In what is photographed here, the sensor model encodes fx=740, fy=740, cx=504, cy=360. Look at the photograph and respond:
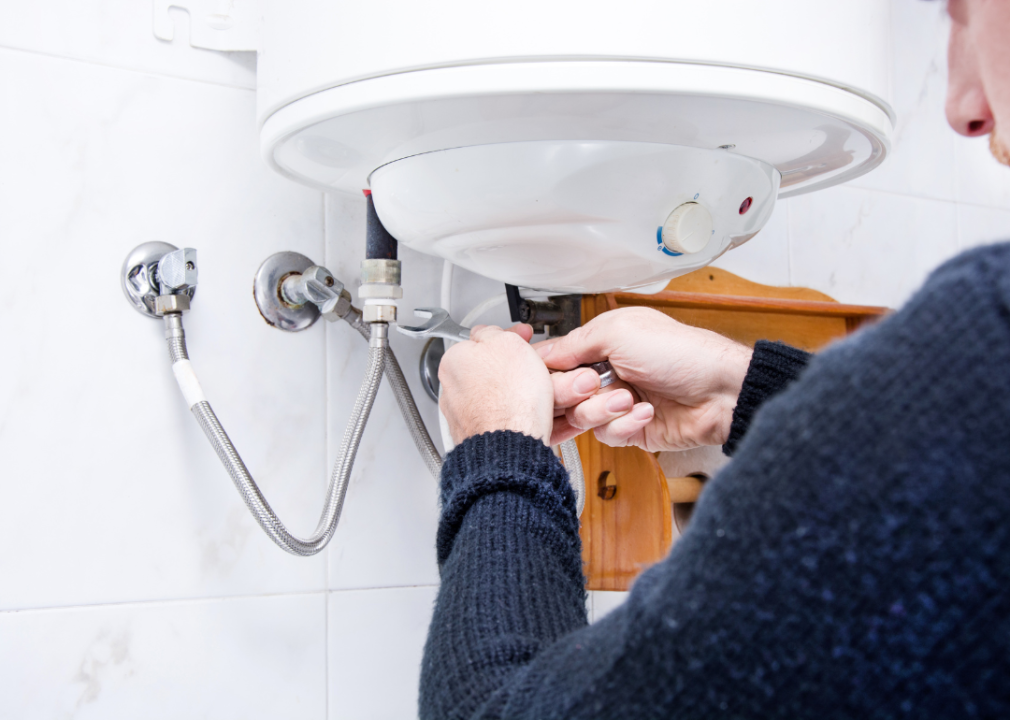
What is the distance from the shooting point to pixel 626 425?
60 cm

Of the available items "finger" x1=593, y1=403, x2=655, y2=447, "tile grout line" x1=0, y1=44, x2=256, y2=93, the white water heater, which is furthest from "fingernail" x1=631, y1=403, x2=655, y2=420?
"tile grout line" x1=0, y1=44, x2=256, y2=93

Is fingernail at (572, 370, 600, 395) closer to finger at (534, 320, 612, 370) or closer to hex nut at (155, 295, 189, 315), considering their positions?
finger at (534, 320, 612, 370)

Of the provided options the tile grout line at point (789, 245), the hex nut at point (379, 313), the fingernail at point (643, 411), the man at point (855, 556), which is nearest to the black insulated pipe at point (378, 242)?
the hex nut at point (379, 313)

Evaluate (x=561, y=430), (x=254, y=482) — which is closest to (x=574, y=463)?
(x=561, y=430)

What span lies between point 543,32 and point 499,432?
0.24 metres

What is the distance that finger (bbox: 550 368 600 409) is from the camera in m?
0.58

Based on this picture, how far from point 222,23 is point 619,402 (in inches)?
20.5

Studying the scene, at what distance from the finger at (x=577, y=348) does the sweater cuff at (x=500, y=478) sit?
0.53 ft

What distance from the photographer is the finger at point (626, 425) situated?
584 mm

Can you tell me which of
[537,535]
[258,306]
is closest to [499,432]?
[537,535]

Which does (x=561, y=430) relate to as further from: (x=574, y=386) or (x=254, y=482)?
(x=254, y=482)

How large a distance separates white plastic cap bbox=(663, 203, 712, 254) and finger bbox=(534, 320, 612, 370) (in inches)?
5.3

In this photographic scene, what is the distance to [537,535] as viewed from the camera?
0.43 meters

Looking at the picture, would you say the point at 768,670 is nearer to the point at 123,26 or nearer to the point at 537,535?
the point at 537,535
